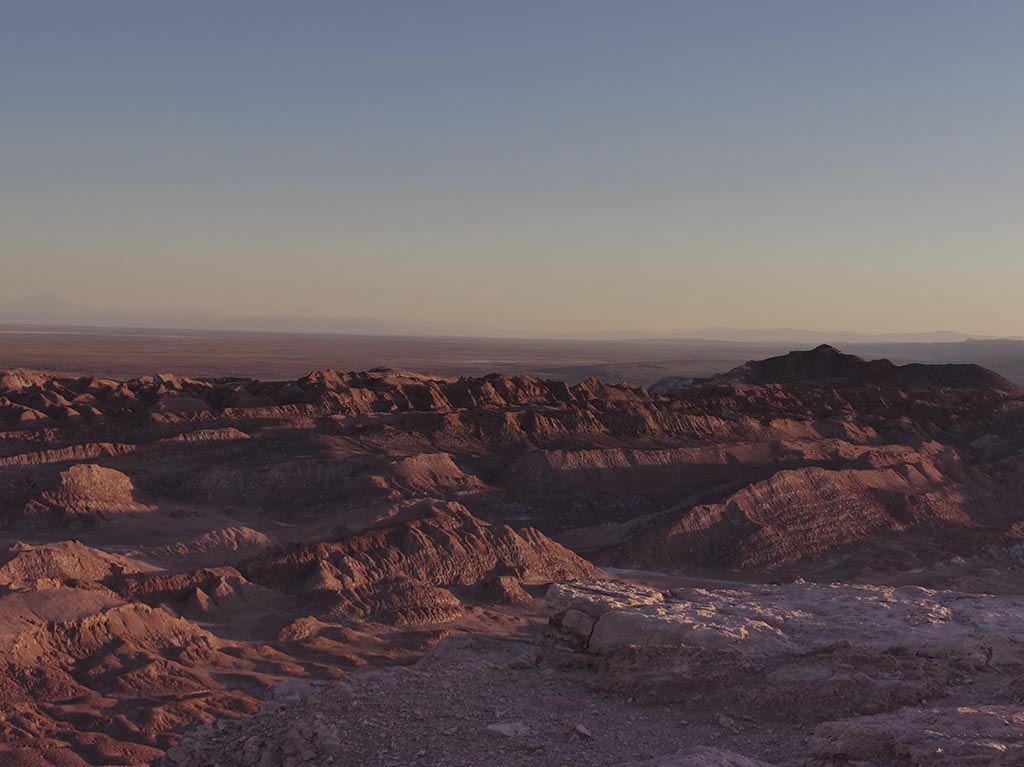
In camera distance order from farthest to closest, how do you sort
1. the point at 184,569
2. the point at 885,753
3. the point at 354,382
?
the point at 354,382, the point at 184,569, the point at 885,753

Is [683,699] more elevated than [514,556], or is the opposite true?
[683,699]

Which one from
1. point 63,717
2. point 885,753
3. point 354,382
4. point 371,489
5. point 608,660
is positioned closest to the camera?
point 885,753

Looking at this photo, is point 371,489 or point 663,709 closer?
point 663,709

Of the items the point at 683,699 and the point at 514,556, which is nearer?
the point at 683,699

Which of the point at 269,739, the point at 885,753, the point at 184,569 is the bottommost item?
the point at 184,569

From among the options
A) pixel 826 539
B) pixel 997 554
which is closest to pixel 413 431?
pixel 826 539

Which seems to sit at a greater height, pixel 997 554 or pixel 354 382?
pixel 354 382

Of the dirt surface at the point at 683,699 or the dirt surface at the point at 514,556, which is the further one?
the dirt surface at the point at 514,556

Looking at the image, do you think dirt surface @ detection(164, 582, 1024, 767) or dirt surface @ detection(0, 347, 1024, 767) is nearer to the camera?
dirt surface @ detection(164, 582, 1024, 767)

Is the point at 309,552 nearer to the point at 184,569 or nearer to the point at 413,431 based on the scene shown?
the point at 184,569

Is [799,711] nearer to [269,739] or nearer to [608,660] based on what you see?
[608,660]
